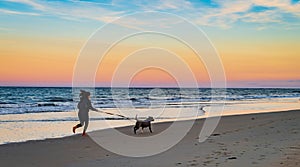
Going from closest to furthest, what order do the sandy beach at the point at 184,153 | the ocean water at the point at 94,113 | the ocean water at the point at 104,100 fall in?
the sandy beach at the point at 184,153 < the ocean water at the point at 94,113 < the ocean water at the point at 104,100

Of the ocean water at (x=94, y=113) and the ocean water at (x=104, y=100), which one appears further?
Result: the ocean water at (x=104, y=100)

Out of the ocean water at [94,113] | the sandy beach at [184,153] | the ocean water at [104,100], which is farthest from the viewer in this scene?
the ocean water at [104,100]

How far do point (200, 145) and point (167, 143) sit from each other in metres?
A: 1.21

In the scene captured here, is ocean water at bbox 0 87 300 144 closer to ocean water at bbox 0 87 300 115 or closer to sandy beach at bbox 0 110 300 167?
ocean water at bbox 0 87 300 115

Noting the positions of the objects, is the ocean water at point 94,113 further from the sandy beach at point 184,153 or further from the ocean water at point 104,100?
the sandy beach at point 184,153

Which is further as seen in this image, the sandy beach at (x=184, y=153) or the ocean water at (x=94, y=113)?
the ocean water at (x=94, y=113)

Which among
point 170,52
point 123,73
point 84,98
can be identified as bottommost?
point 84,98

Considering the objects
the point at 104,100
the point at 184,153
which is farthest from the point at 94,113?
the point at 104,100

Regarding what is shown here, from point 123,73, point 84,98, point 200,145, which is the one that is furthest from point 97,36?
point 200,145

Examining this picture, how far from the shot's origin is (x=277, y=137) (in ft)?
37.6

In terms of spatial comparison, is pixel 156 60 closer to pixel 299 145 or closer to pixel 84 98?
pixel 84 98

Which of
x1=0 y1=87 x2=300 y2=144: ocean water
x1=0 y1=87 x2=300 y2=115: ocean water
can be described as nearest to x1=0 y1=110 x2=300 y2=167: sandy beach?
x1=0 y1=87 x2=300 y2=144: ocean water

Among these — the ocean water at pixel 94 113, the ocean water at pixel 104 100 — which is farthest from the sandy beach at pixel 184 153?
the ocean water at pixel 104 100

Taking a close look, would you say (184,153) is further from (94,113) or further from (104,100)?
(104,100)
